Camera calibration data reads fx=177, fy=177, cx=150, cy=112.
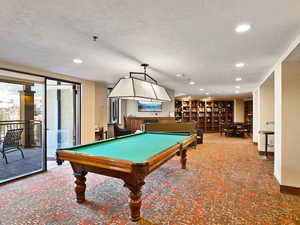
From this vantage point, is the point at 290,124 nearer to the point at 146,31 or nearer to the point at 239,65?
the point at 239,65

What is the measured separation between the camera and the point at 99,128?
602 centimetres

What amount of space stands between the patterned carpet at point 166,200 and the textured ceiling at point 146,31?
2.34m

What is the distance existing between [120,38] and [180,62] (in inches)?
61.2

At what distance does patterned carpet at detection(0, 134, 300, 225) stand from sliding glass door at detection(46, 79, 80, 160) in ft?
5.51

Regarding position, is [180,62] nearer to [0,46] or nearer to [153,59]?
[153,59]

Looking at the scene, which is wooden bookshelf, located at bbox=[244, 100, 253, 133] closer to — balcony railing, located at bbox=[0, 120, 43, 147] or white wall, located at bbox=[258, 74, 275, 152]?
white wall, located at bbox=[258, 74, 275, 152]

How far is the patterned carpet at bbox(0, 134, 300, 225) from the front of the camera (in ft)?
7.40

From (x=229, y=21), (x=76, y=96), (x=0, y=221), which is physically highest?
(x=229, y=21)

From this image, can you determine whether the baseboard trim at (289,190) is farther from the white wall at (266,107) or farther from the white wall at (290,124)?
the white wall at (266,107)

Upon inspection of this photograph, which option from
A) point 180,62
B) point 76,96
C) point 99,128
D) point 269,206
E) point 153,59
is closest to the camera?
point 269,206

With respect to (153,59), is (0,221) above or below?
below

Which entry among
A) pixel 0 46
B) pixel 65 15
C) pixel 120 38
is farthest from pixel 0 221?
pixel 120 38

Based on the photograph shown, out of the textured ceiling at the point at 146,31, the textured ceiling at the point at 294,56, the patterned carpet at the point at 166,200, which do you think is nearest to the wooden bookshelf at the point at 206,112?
the patterned carpet at the point at 166,200

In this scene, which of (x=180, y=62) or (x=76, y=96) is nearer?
(x=180, y=62)
